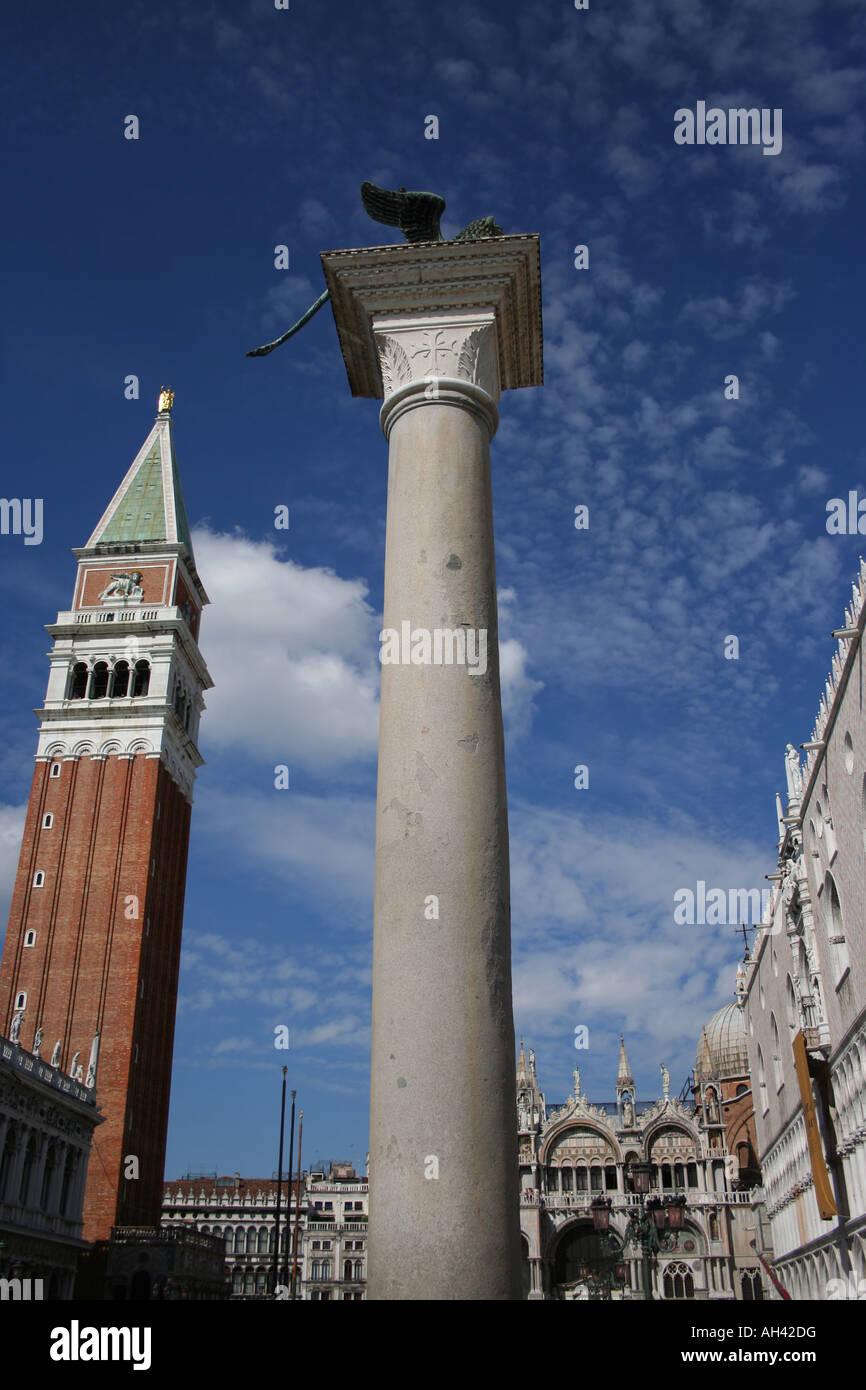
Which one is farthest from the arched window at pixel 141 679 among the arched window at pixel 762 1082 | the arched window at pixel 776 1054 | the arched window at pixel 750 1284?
the arched window at pixel 750 1284

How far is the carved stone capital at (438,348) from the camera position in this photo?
26.5ft

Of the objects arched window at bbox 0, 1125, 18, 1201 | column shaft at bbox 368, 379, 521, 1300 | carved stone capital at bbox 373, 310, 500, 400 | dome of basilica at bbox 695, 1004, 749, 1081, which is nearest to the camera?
column shaft at bbox 368, 379, 521, 1300

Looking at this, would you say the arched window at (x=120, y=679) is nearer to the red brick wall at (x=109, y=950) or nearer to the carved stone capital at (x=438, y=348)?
the red brick wall at (x=109, y=950)

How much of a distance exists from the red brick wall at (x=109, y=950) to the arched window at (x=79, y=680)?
371 cm

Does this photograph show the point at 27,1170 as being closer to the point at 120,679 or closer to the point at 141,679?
the point at 141,679

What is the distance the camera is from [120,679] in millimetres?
56406

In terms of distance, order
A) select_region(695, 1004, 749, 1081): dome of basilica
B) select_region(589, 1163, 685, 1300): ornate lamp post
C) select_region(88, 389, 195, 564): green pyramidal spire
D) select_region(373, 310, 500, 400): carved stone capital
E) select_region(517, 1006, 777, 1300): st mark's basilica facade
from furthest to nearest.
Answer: select_region(695, 1004, 749, 1081): dome of basilica, select_region(88, 389, 195, 564): green pyramidal spire, select_region(517, 1006, 777, 1300): st mark's basilica facade, select_region(589, 1163, 685, 1300): ornate lamp post, select_region(373, 310, 500, 400): carved stone capital

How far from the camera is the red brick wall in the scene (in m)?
46.8

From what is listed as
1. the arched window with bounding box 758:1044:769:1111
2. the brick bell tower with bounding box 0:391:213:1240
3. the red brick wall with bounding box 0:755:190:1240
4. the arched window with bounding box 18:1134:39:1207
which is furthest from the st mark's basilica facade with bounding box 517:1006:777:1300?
the arched window with bounding box 18:1134:39:1207

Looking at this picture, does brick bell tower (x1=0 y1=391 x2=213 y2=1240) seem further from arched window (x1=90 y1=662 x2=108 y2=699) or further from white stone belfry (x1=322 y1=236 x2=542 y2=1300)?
white stone belfry (x1=322 y1=236 x2=542 y2=1300)

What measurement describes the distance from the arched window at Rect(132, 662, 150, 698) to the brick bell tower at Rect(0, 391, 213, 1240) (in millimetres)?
75
